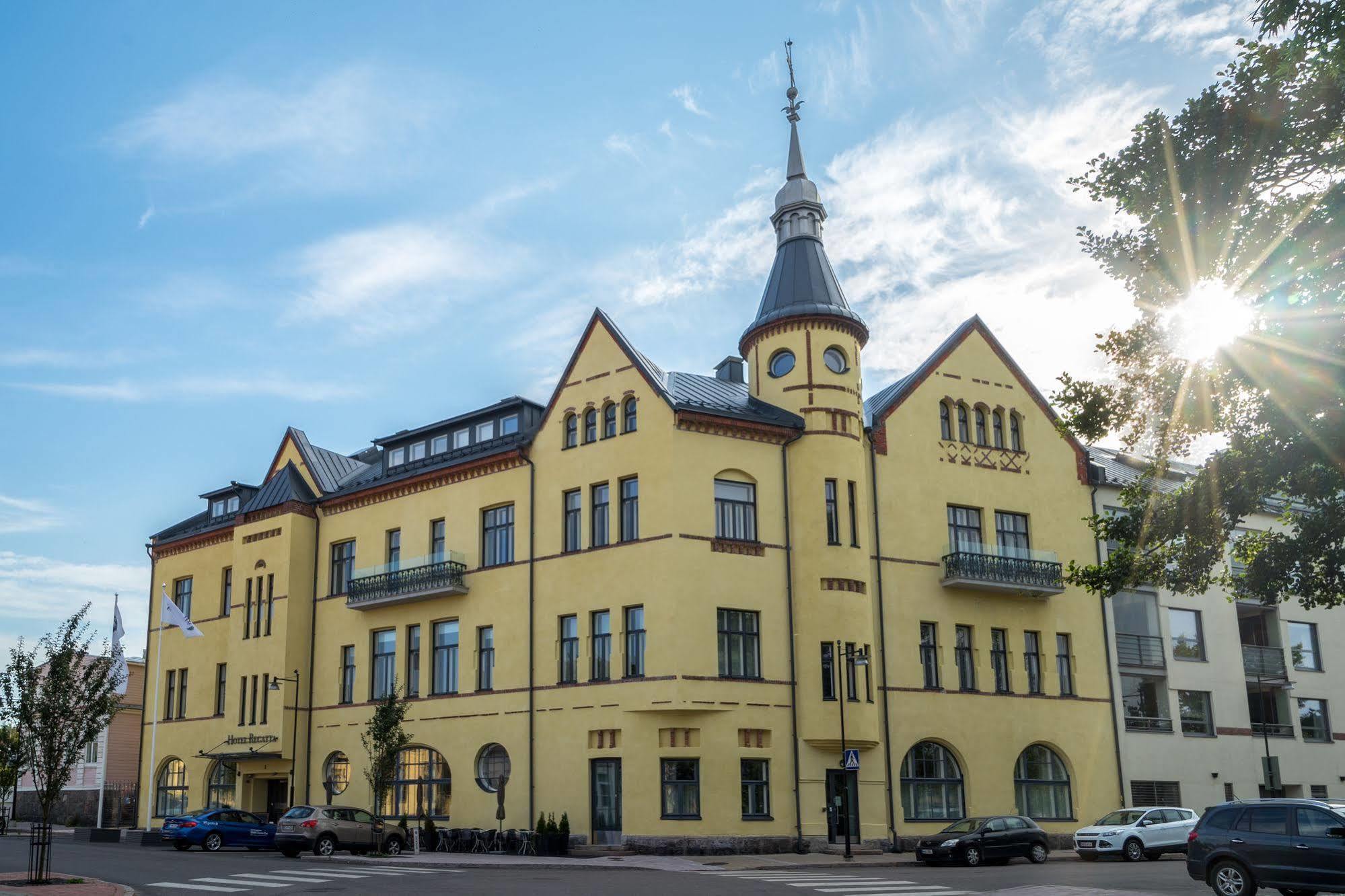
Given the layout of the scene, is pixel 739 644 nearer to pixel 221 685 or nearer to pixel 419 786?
pixel 419 786

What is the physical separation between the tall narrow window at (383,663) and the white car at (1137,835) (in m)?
23.3

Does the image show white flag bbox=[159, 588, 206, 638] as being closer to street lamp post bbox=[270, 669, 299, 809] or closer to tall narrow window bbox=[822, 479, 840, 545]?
street lamp post bbox=[270, 669, 299, 809]

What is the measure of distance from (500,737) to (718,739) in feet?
25.6

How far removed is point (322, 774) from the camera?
141ft

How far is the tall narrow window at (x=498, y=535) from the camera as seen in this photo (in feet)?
130

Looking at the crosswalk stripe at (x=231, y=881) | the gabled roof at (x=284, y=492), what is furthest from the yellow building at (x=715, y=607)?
the crosswalk stripe at (x=231, y=881)

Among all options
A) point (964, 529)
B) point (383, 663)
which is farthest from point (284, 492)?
point (964, 529)

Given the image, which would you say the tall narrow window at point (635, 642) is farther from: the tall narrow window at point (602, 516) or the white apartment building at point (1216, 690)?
the white apartment building at point (1216, 690)

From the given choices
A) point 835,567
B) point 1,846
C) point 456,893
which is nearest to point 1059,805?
point 835,567

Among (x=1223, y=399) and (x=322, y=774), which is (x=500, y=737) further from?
(x=1223, y=399)

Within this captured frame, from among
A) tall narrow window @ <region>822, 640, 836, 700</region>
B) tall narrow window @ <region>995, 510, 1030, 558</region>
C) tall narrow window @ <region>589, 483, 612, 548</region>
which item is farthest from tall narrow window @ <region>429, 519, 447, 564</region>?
tall narrow window @ <region>995, 510, 1030, 558</region>

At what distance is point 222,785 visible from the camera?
46.0 m

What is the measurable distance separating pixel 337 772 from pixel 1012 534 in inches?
999

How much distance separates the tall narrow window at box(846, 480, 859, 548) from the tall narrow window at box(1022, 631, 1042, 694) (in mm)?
7898
